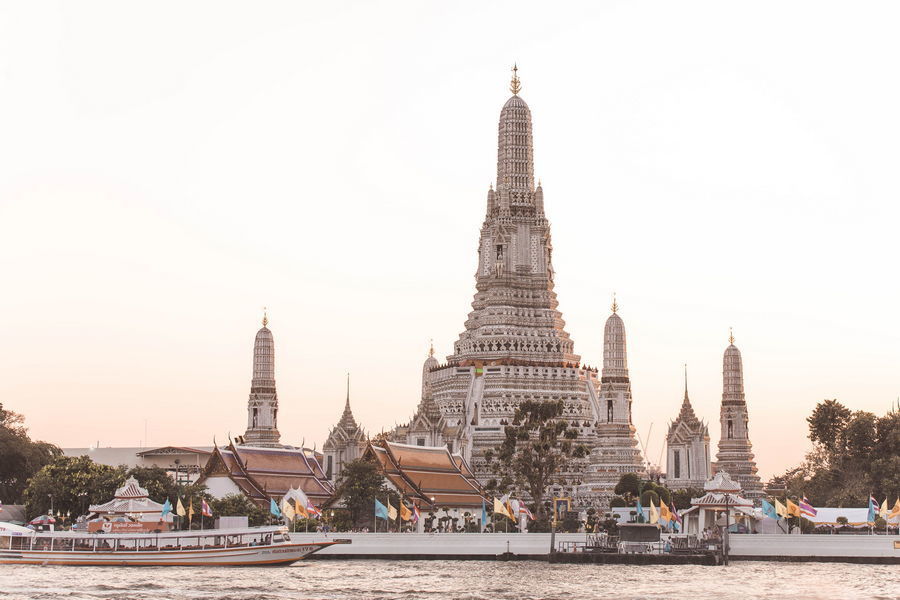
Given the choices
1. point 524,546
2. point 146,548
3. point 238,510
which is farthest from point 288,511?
point 524,546

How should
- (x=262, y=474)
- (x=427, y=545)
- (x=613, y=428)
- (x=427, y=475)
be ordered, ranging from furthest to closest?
(x=613, y=428)
(x=427, y=475)
(x=262, y=474)
(x=427, y=545)

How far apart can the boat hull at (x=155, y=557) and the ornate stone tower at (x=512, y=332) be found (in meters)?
43.8

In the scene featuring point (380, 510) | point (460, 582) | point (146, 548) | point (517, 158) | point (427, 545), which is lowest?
point (460, 582)

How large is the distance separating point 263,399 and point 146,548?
52.1 m

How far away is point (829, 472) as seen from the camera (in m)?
109

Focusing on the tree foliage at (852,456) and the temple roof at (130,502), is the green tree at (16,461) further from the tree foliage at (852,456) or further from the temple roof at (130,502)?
the tree foliage at (852,456)

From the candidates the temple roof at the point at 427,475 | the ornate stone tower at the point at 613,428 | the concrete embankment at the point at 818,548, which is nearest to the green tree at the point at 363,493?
the temple roof at the point at 427,475

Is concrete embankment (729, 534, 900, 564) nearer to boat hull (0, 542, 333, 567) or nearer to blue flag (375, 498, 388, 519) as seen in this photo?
blue flag (375, 498, 388, 519)

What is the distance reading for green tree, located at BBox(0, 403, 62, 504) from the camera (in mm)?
115262

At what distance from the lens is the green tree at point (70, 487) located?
9381 cm

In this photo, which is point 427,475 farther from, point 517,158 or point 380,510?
point 517,158

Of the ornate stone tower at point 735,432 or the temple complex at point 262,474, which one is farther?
the ornate stone tower at point 735,432

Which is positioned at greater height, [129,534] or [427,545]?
[129,534]

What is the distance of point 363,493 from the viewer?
95.1 m
